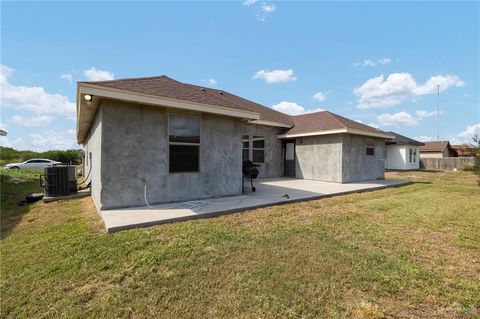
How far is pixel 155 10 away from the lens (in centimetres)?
819

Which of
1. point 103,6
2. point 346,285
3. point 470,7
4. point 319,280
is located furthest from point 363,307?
point 470,7

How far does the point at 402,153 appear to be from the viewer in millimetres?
24531

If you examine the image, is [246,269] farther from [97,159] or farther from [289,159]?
[289,159]

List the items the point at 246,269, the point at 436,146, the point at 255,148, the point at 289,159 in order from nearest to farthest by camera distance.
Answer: the point at 246,269
the point at 255,148
the point at 289,159
the point at 436,146

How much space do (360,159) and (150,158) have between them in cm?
1086

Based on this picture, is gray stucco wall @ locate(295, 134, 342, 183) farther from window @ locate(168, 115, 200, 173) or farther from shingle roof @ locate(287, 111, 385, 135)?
window @ locate(168, 115, 200, 173)

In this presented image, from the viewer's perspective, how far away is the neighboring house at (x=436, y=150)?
103 feet

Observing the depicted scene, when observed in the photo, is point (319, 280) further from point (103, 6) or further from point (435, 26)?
point (435, 26)

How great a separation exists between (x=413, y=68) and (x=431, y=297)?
62.5ft

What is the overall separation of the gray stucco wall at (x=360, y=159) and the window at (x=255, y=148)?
166 inches

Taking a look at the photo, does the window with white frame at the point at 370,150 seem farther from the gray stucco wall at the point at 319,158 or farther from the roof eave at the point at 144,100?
the roof eave at the point at 144,100

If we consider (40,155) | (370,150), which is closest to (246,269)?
(370,150)

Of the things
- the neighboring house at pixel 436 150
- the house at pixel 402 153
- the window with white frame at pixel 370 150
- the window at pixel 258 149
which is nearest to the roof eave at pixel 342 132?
the window with white frame at pixel 370 150

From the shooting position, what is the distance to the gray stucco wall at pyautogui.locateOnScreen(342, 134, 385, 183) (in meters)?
11.8
